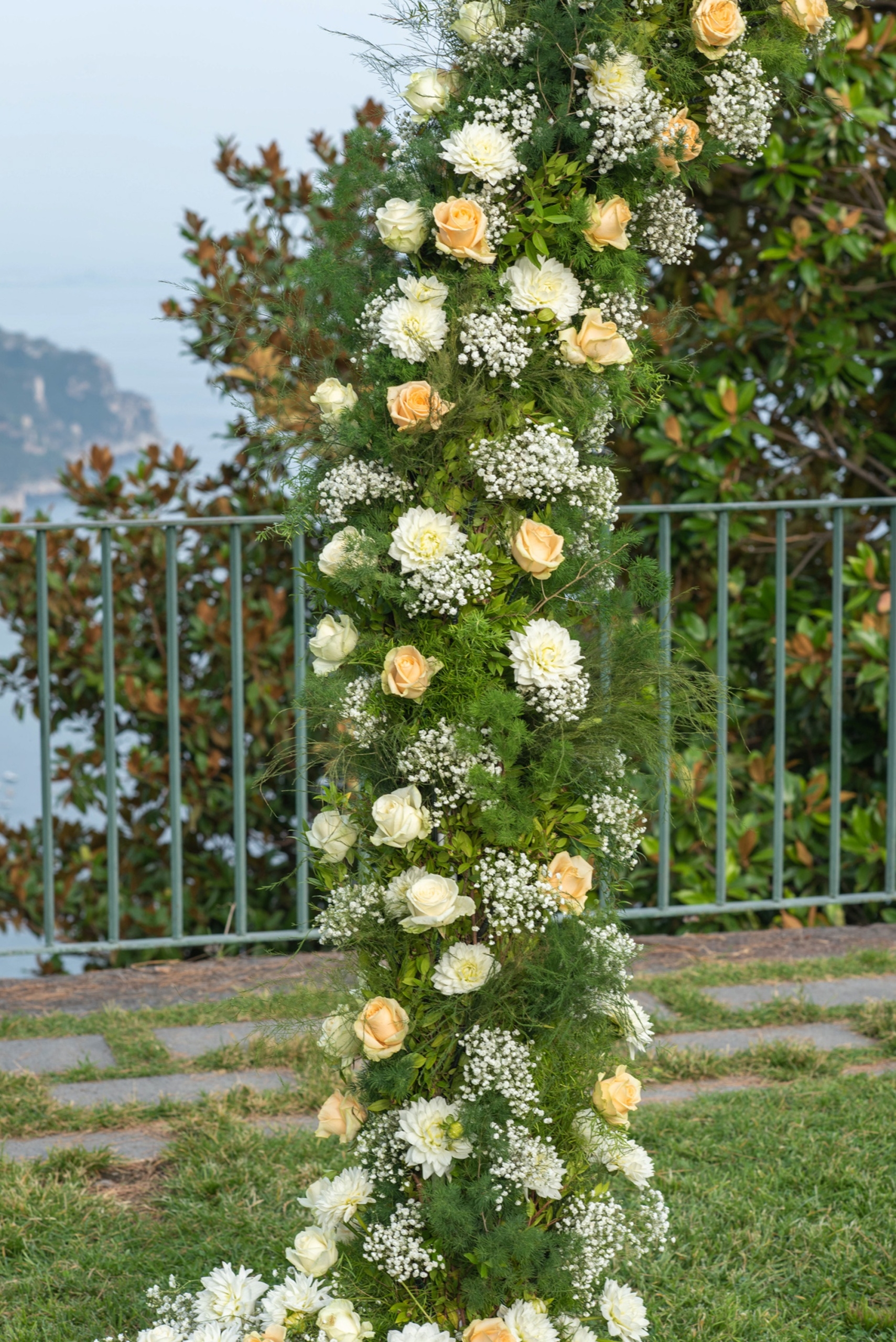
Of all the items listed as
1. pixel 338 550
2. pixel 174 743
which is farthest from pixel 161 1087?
pixel 338 550

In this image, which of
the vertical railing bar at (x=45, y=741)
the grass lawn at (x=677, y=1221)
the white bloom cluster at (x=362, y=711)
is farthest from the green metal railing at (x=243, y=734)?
the white bloom cluster at (x=362, y=711)

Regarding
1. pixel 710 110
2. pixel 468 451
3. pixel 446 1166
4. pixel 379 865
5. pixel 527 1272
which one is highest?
pixel 710 110

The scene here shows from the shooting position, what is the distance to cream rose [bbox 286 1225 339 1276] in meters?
1.80

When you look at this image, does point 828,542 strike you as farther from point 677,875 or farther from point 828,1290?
point 828,1290

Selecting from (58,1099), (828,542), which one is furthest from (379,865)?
(828,542)

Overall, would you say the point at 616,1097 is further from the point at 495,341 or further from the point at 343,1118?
the point at 495,341

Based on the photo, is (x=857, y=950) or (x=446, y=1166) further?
(x=857, y=950)

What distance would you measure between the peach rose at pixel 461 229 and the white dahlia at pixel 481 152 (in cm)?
4

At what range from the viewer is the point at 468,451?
69.2 inches

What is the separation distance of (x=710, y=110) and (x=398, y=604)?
818 mm

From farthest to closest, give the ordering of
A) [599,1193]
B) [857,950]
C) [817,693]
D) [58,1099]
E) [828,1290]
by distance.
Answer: [817,693] < [857,950] < [58,1099] < [828,1290] < [599,1193]

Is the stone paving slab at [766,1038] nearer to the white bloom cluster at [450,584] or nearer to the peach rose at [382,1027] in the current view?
the peach rose at [382,1027]

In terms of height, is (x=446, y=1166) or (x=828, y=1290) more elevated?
(x=446, y=1166)

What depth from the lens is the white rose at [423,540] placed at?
1.71 meters
